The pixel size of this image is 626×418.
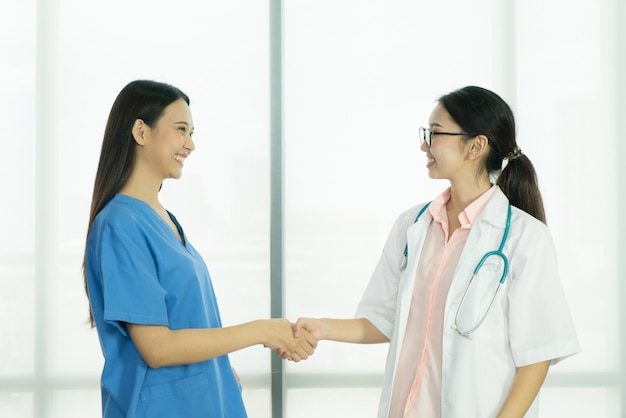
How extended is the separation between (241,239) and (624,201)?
1.74 m

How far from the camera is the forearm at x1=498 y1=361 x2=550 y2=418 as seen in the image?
1469mm

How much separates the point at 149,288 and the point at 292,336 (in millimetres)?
540

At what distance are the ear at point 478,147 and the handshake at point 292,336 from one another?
2.23 ft

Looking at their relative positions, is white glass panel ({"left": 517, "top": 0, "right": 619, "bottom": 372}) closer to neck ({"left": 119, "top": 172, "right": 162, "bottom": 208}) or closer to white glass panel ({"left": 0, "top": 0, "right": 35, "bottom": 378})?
neck ({"left": 119, "top": 172, "right": 162, "bottom": 208})

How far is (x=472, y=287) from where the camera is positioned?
1.53 meters

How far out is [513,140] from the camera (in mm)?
1693

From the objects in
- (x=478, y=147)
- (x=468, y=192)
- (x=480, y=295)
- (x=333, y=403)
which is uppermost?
(x=478, y=147)

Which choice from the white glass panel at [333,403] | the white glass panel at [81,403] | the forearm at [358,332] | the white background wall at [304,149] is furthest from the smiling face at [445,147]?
the white glass panel at [81,403]

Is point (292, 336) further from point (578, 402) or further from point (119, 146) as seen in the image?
point (578, 402)

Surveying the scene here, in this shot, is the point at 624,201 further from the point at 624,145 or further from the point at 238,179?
the point at 238,179

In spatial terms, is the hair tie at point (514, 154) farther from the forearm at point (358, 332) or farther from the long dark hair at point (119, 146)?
the long dark hair at point (119, 146)

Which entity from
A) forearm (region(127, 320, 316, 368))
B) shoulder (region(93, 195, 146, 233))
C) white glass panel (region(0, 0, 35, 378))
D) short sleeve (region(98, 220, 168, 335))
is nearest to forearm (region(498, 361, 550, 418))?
forearm (region(127, 320, 316, 368))

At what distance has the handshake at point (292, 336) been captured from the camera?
1829 mm

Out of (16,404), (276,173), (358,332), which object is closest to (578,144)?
(276,173)
